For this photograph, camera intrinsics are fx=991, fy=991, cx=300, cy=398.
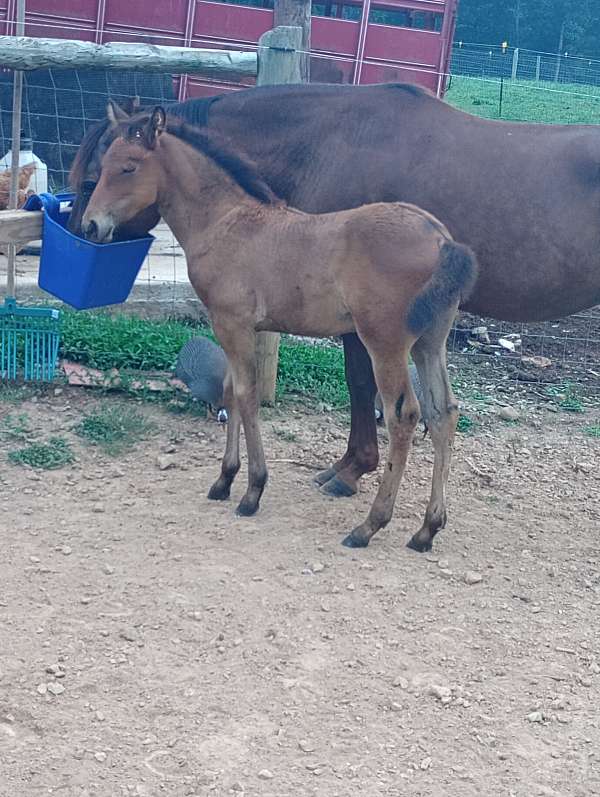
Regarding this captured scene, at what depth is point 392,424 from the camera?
4.17 m

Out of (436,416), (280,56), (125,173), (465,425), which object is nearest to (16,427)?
(125,173)

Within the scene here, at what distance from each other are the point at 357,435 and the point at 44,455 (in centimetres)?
154

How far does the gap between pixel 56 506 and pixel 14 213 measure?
1593 millimetres

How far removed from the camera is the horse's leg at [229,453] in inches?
180

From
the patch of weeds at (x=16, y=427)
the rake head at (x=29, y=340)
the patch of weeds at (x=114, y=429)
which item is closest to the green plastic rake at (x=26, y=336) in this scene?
the rake head at (x=29, y=340)

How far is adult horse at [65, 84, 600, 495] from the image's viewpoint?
4664 millimetres

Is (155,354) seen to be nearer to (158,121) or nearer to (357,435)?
(357,435)

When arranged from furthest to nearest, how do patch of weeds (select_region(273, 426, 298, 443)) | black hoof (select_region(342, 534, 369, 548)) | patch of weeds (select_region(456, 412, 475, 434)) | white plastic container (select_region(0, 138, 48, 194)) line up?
white plastic container (select_region(0, 138, 48, 194)) → patch of weeds (select_region(456, 412, 475, 434)) → patch of weeds (select_region(273, 426, 298, 443)) → black hoof (select_region(342, 534, 369, 548))

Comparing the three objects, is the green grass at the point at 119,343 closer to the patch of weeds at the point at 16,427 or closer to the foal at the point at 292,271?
the patch of weeds at the point at 16,427

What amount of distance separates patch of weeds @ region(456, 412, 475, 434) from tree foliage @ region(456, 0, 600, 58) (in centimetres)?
3771

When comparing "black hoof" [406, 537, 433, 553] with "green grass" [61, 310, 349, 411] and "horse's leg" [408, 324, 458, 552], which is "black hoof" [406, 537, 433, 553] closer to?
"horse's leg" [408, 324, 458, 552]

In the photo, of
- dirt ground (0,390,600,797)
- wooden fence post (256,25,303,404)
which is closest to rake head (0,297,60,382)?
dirt ground (0,390,600,797)

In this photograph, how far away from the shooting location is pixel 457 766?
286 cm

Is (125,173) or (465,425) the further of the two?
(465,425)
